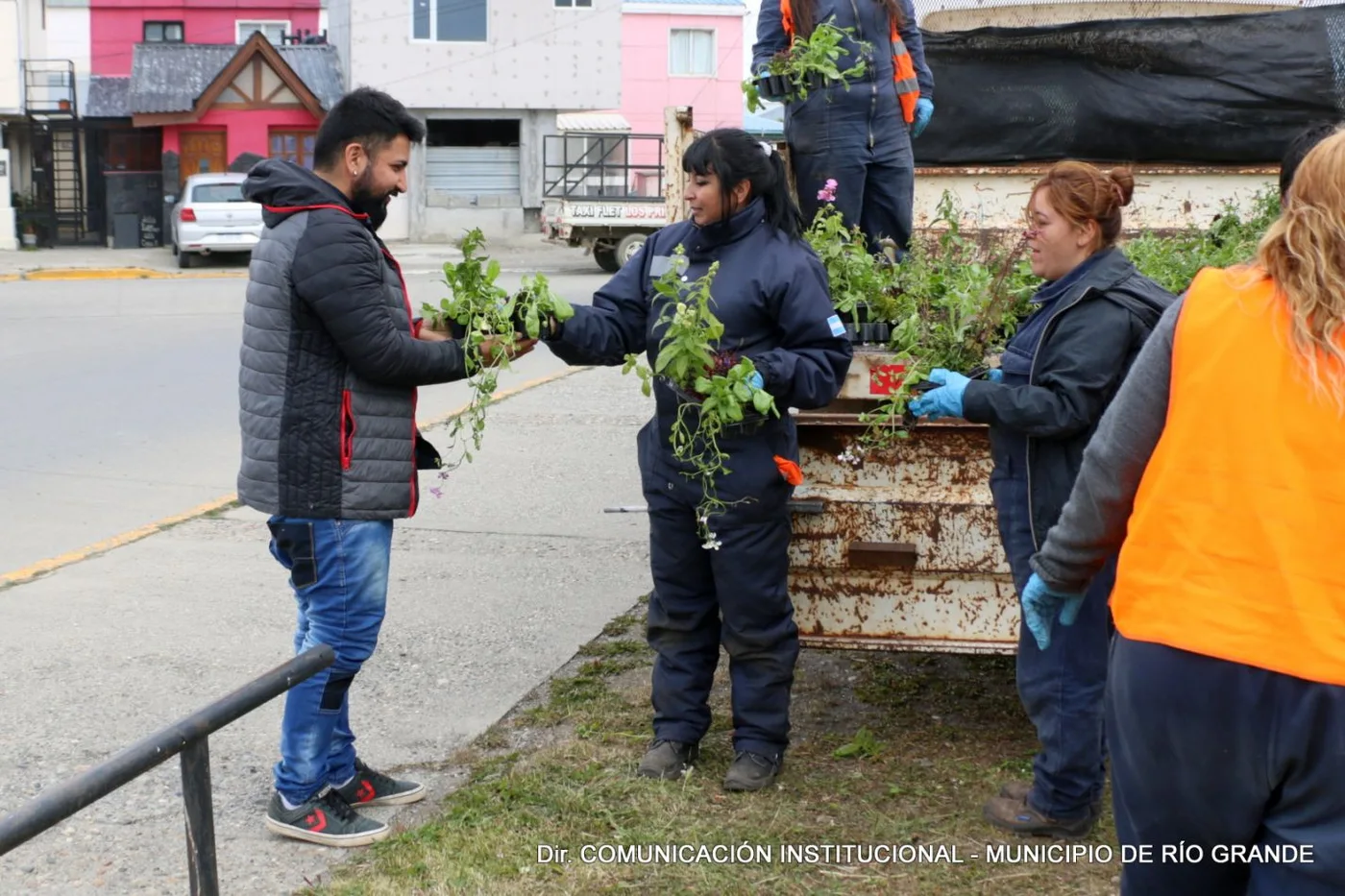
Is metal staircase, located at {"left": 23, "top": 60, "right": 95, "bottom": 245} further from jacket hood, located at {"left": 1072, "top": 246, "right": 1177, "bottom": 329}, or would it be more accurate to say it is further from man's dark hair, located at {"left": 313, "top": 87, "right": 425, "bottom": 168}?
jacket hood, located at {"left": 1072, "top": 246, "right": 1177, "bottom": 329}

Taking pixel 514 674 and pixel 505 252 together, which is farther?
pixel 505 252

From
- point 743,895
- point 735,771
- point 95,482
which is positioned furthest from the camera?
point 95,482

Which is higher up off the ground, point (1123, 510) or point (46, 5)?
point (46, 5)

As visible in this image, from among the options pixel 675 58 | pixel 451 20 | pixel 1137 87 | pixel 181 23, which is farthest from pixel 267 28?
pixel 1137 87

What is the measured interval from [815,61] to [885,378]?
175 cm

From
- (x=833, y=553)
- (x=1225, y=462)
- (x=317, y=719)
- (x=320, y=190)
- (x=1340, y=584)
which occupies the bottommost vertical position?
(x=317, y=719)

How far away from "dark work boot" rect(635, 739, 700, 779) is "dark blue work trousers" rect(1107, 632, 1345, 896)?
2.26m

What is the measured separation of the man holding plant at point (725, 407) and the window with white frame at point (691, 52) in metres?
38.5

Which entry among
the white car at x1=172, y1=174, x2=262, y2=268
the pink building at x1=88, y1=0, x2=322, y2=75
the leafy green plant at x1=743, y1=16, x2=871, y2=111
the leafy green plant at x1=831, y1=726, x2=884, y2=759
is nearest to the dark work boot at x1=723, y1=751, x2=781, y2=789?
the leafy green plant at x1=831, y1=726, x2=884, y2=759

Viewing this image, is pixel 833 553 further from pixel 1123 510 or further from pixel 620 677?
pixel 1123 510

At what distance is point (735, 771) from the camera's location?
4.47 meters

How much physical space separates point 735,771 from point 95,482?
19.0 ft

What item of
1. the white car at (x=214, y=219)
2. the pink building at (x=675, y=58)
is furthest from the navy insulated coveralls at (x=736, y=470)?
the pink building at (x=675, y=58)

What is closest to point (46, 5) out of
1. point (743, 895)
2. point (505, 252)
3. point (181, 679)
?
point (505, 252)
